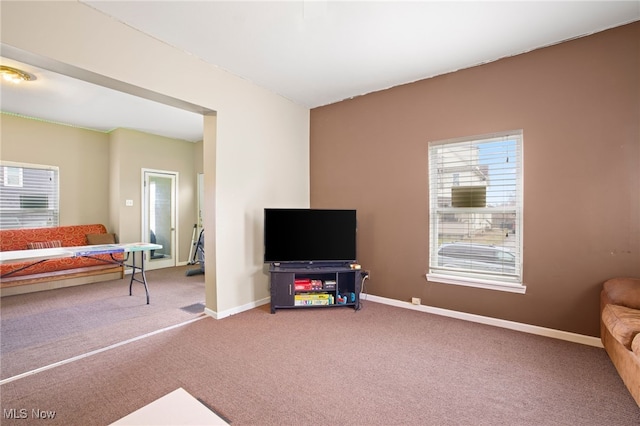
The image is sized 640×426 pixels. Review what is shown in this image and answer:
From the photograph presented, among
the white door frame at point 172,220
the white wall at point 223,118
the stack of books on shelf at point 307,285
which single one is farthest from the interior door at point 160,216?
the stack of books on shelf at point 307,285

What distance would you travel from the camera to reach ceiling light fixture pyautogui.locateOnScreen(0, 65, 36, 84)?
3232 mm

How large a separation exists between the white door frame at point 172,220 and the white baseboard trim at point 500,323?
455cm

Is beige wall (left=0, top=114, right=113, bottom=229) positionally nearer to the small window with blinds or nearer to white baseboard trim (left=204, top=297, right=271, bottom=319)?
the small window with blinds

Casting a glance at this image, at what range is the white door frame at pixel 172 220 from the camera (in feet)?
19.5

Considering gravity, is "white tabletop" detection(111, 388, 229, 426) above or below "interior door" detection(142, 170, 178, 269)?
below

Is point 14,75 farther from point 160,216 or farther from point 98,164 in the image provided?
point 160,216

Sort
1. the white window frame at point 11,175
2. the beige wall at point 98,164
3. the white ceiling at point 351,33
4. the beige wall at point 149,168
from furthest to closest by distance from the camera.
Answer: the beige wall at point 149,168, the beige wall at point 98,164, the white window frame at point 11,175, the white ceiling at point 351,33

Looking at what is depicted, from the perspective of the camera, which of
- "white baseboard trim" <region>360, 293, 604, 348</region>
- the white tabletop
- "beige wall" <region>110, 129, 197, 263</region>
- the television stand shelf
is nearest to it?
the white tabletop

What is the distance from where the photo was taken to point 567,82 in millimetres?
2723

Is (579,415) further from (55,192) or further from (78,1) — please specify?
(55,192)

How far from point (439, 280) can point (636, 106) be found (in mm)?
2323

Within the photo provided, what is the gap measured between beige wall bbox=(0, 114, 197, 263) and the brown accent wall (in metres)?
4.78

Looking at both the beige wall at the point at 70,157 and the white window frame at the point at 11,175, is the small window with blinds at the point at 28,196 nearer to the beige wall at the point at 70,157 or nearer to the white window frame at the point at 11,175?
the white window frame at the point at 11,175

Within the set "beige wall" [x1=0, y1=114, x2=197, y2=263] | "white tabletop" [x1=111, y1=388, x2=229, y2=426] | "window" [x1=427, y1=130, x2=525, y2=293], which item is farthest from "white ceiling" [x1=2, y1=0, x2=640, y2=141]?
"white tabletop" [x1=111, y1=388, x2=229, y2=426]
